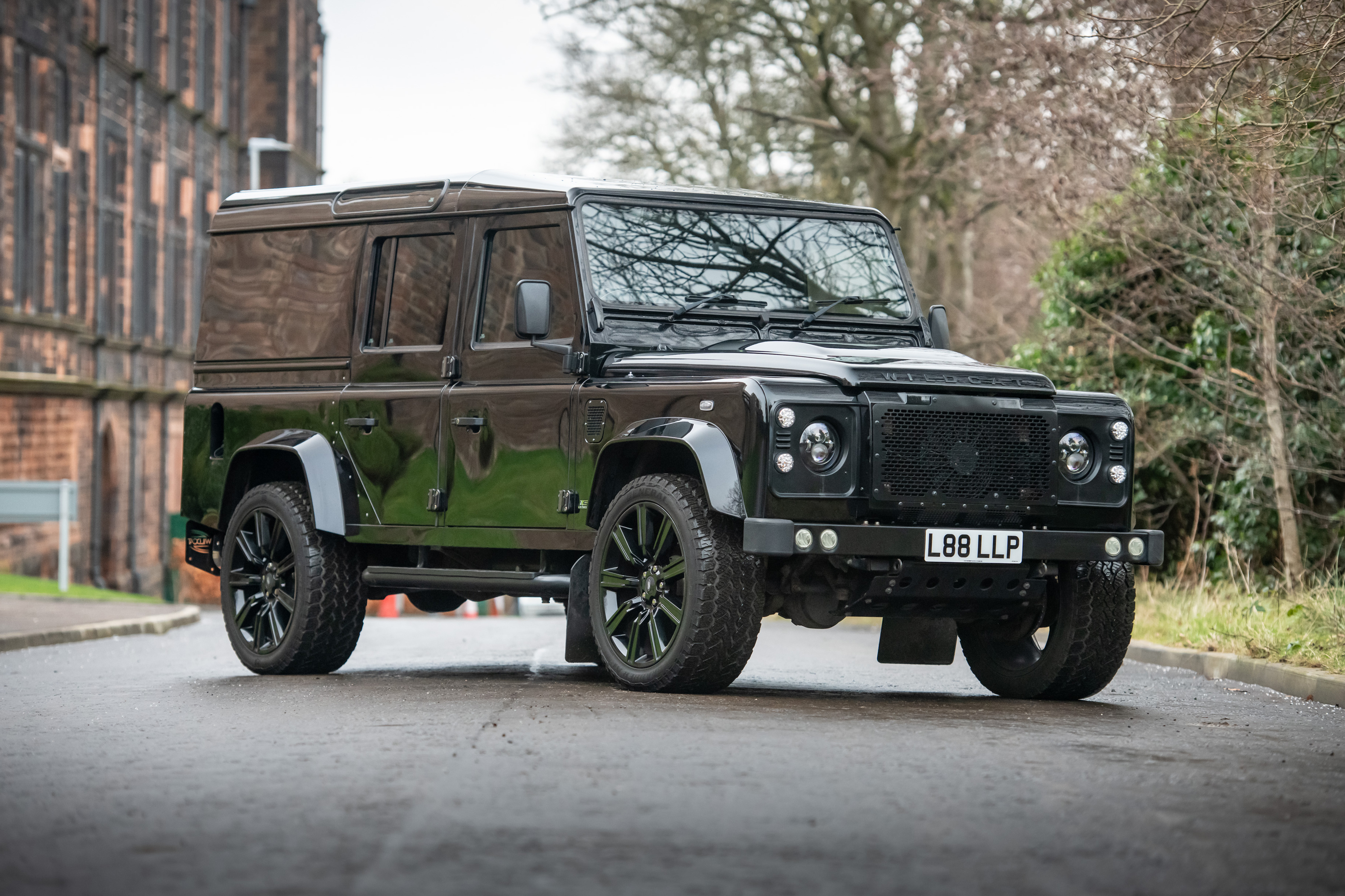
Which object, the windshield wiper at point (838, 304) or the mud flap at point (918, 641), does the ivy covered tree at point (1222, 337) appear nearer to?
the windshield wiper at point (838, 304)

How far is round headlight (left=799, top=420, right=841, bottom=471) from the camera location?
30.3ft

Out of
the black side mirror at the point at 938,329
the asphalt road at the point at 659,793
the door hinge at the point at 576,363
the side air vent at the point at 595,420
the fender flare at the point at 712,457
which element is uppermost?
the black side mirror at the point at 938,329

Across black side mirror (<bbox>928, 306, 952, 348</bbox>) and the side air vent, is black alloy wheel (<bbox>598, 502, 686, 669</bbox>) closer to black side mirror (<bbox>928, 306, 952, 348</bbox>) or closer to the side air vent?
the side air vent

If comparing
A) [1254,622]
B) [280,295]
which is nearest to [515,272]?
[280,295]

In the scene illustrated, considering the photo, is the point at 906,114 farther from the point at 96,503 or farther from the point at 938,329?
the point at 938,329

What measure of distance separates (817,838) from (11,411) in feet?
87.5

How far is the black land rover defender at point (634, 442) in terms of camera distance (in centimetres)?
935

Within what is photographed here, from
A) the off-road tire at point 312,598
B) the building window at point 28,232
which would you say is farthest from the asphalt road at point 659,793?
the building window at point 28,232

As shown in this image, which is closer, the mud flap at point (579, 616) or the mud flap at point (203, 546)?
the mud flap at point (579, 616)

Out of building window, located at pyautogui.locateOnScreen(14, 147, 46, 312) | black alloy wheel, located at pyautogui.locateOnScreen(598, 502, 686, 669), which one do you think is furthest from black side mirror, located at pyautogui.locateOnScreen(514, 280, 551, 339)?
building window, located at pyautogui.locateOnScreen(14, 147, 46, 312)

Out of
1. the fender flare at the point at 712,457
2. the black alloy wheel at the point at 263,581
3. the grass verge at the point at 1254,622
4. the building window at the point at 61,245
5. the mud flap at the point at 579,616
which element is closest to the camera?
the fender flare at the point at 712,457

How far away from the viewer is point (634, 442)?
32.9 feet

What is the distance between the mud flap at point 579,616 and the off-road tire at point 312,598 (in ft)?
5.64

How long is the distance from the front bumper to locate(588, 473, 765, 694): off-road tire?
0.13 m
